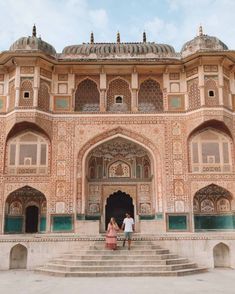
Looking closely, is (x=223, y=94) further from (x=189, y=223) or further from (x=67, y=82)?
(x=67, y=82)

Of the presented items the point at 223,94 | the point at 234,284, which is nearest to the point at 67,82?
the point at 223,94

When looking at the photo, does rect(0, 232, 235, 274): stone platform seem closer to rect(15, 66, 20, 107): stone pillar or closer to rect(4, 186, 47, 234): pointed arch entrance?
rect(4, 186, 47, 234): pointed arch entrance

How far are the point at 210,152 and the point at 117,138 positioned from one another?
3.78 m

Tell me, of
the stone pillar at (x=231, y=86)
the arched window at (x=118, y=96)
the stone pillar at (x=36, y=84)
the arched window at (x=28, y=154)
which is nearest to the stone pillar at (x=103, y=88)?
the arched window at (x=118, y=96)

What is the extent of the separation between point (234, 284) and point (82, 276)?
370 cm

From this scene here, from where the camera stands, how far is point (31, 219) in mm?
16172

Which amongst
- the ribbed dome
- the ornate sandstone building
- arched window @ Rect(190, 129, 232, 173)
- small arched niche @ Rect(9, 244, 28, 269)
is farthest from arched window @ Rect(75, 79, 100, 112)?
small arched niche @ Rect(9, 244, 28, 269)

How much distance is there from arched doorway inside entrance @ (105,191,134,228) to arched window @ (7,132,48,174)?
10.5 ft

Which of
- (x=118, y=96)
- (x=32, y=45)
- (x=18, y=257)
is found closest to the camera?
(x=18, y=257)

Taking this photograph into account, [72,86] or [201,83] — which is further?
[72,86]

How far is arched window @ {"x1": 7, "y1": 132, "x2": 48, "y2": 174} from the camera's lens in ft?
51.2

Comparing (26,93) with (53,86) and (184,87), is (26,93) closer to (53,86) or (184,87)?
(53,86)

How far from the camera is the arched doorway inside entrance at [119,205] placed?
16766 mm

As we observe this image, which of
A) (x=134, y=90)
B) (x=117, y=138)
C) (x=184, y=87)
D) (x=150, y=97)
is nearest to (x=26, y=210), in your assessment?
(x=117, y=138)
